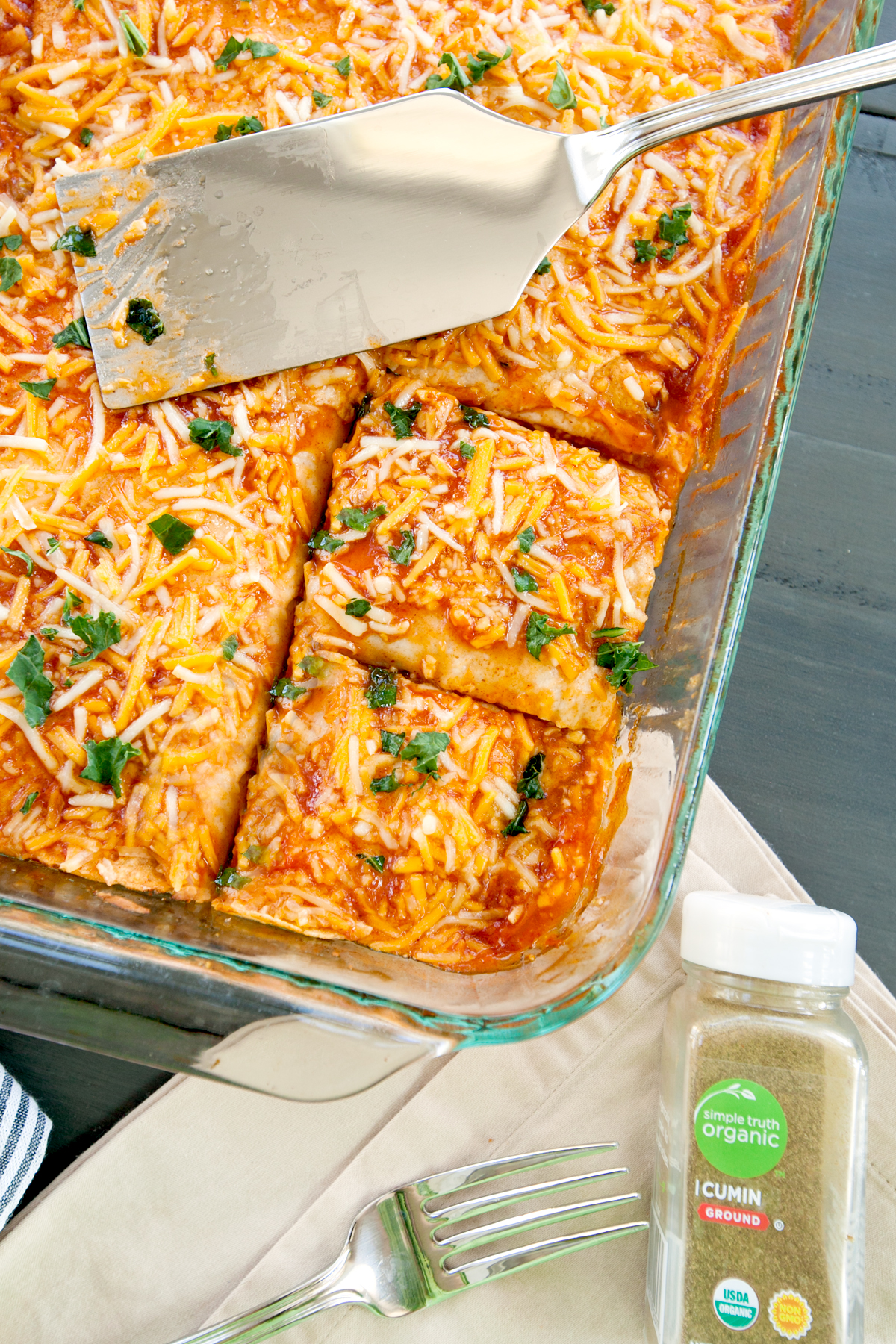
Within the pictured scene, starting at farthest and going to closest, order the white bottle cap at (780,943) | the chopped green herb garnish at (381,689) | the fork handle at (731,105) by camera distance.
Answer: the chopped green herb garnish at (381,689) < the white bottle cap at (780,943) < the fork handle at (731,105)

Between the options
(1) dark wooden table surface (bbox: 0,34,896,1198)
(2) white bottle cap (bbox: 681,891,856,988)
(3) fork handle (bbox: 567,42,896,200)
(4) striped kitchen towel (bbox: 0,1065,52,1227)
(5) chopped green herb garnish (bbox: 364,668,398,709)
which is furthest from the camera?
(1) dark wooden table surface (bbox: 0,34,896,1198)

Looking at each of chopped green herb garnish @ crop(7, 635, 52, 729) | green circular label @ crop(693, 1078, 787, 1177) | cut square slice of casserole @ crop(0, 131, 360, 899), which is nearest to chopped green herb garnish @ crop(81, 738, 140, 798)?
cut square slice of casserole @ crop(0, 131, 360, 899)

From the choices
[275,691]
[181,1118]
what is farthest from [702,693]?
[181,1118]

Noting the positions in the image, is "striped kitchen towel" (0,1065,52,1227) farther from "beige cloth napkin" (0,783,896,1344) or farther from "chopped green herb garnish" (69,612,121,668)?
"chopped green herb garnish" (69,612,121,668)

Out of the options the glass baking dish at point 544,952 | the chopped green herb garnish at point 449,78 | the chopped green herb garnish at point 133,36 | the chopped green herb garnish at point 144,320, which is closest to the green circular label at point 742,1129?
the glass baking dish at point 544,952

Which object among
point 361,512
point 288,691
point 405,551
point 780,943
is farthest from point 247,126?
point 780,943

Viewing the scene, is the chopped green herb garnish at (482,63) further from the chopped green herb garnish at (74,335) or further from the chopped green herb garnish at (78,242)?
the chopped green herb garnish at (74,335)

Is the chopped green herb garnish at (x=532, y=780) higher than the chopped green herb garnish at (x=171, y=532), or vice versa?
the chopped green herb garnish at (x=171, y=532)
